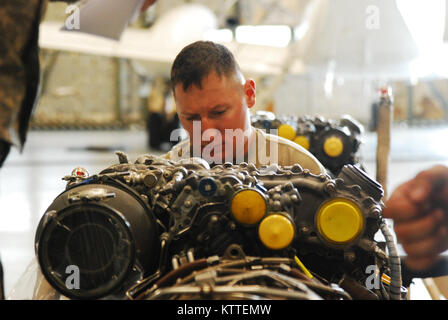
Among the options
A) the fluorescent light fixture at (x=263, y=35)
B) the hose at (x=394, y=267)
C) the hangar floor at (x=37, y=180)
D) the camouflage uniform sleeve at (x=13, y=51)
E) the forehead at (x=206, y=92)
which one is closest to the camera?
the camouflage uniform sleeve at (x=13, y=51)

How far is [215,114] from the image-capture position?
123 centimetres

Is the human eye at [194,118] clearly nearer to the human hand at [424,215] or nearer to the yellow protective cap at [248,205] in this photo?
the yellow protective cap at [248,205]

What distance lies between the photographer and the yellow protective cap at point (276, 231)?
794 mm

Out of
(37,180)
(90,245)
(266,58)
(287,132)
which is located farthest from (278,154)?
(266,58)

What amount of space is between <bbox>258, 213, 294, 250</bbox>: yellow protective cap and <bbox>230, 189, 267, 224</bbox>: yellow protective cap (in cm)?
2

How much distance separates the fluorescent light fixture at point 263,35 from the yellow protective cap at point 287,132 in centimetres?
721

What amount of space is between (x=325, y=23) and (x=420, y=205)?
24.6 feet

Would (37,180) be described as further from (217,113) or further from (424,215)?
(424,215)

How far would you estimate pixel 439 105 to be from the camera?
15.8m

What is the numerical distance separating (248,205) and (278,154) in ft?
2.44

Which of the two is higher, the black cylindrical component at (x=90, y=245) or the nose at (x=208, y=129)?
the nose at (x=208, y=129)

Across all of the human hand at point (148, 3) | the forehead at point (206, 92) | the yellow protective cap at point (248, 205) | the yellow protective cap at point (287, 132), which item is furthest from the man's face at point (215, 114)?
the yellow protective cap at point (287, 132)
